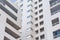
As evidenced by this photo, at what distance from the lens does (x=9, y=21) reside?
33.8 meters

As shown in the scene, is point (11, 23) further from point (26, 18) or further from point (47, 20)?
point (26, 18)

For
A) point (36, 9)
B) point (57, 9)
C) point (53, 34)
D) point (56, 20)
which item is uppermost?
point (36, 9)

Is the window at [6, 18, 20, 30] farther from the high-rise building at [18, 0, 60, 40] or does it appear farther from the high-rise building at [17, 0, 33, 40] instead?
the high-rise building at [18, 0, 60, 40]

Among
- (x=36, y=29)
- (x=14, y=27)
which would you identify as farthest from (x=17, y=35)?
(x=36, y=29)

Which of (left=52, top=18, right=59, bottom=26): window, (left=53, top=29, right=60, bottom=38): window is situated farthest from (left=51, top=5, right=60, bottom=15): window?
(left=53, top=29, right=60, bottom=38): window

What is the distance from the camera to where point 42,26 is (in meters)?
37.2

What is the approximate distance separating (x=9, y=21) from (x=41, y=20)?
8277mm

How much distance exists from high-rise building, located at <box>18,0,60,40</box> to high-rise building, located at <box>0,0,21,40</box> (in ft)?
12.9

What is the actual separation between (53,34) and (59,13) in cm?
436

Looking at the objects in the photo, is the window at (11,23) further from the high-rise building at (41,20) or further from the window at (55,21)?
the window at (55,21)

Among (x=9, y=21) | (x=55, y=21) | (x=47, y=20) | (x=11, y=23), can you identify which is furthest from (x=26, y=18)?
(x=55, y=21)

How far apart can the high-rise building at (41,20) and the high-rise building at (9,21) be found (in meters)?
3.92

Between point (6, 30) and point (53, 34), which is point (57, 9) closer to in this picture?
point (53, 34)

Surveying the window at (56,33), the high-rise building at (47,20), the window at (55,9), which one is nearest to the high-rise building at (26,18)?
the high-rise building at (47,20)
